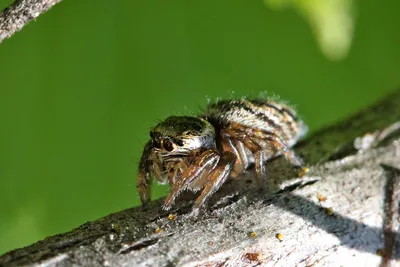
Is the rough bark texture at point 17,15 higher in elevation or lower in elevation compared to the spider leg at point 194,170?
higher

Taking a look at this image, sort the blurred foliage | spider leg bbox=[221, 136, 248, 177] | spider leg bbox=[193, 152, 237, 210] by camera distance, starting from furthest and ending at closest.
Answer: the blurred foliage < spider leg bbox=[221, 136, 248, 177] < spider leg bbox=[193, 152, 237, 210]

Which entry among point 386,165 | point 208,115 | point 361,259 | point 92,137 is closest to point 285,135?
point 208,115

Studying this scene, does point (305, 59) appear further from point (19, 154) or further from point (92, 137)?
point (19, 154)

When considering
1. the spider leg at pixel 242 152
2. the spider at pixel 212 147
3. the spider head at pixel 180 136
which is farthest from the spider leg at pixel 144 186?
the spider leg at pixel 242 152

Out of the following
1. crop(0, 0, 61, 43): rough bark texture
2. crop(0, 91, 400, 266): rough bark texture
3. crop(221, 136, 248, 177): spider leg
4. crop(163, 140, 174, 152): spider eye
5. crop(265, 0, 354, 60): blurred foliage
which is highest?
crop(265, 0, 354, 60): blurred foliage

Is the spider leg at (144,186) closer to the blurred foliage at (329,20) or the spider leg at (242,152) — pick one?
the spider leg at (242,152)

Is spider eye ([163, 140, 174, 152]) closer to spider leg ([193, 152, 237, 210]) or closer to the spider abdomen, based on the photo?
spider leg ([193, 152, 237, 210])

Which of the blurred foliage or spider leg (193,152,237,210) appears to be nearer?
spider leg (193,152,237,210)

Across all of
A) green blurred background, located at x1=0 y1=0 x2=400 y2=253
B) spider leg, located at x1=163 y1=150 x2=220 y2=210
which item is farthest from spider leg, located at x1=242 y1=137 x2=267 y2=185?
green blurred background, located at x1=0 y1=0 x2=400 y2=253

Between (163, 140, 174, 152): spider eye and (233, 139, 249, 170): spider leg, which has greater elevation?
(163, 140, 174, 152): spider eye
